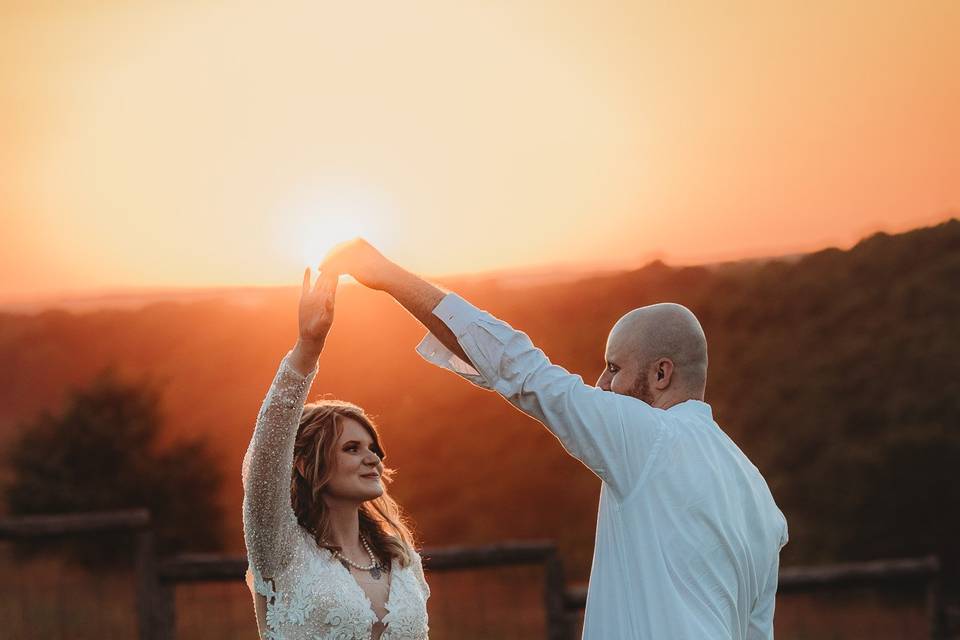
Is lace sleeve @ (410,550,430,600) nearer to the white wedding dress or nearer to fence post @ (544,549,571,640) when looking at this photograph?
the white wedding dress

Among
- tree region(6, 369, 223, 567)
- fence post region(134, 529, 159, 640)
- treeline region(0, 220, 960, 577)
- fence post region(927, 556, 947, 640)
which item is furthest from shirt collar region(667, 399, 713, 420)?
tree region(6, 369, 223, 567)

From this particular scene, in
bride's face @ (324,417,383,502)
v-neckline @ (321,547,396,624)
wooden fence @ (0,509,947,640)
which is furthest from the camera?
wooden fence @ (0,509,947,640)

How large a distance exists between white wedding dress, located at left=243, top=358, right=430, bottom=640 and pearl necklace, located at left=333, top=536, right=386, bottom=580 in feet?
0.11

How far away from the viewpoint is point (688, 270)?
11.9 metres

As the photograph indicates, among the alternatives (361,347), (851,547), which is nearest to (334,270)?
(361,347)

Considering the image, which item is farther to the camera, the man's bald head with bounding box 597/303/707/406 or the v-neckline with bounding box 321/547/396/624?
the v-neckline with bounding box 321/547/396/624

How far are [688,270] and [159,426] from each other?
641cm

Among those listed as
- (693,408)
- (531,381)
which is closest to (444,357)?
(531,381)

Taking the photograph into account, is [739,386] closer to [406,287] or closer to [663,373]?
[663,373]

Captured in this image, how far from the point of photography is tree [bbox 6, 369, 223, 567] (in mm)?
13250


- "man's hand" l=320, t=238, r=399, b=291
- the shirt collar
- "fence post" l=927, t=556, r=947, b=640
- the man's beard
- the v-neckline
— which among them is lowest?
"fence post" l=927, t=556, r=947, b=640

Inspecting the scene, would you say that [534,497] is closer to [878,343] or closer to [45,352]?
[878,343]

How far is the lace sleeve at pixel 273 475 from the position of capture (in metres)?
2.79

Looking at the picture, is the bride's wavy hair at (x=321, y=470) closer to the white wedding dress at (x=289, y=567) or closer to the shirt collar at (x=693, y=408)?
the white wedding dress at (x=289, y=567)
